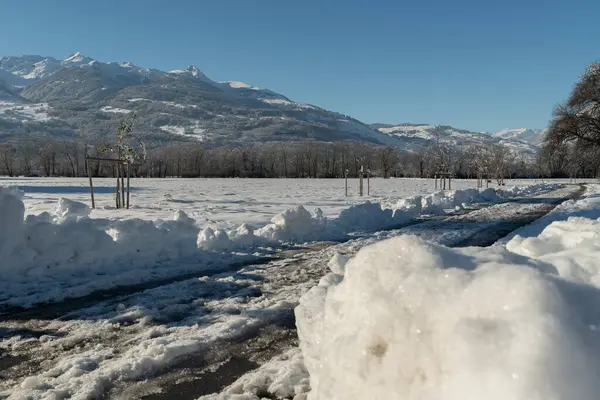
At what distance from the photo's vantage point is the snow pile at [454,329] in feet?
5.87

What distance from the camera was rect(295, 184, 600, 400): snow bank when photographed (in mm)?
1790

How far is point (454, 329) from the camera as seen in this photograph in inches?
79.1

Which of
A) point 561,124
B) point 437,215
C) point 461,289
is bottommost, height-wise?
point 437,215

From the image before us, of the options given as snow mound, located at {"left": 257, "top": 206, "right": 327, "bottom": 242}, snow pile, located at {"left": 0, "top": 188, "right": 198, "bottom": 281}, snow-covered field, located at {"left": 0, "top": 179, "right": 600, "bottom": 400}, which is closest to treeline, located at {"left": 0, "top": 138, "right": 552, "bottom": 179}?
snow mound, located at {"left": 257, "top": 206, "right": 327, "bottom": 242}

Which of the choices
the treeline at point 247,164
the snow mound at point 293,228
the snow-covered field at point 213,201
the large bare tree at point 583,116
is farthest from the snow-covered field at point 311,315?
the treeline at point 247,164

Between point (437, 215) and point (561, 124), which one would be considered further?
point (561, 124)

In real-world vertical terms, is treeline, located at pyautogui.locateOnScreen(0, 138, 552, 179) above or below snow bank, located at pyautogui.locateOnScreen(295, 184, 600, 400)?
above

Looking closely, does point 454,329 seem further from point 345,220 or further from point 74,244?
point 345,220

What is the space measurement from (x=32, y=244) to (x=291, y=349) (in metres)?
5.69

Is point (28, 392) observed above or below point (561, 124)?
below

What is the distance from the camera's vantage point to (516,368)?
5.85ft

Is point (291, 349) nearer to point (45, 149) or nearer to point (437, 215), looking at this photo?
point (437, 215)

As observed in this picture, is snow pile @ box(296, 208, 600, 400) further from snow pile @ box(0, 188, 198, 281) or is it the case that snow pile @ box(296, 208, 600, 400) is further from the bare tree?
the bare tree

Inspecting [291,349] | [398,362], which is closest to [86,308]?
[291,349]
